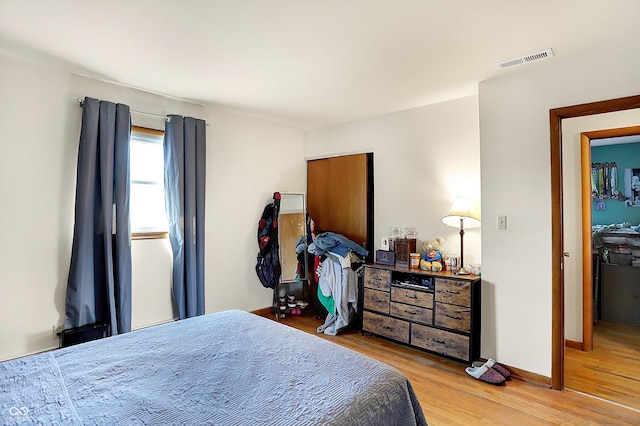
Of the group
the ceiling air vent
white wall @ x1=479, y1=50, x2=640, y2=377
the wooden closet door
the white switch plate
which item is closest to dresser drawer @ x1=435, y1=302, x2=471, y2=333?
white wall @ x1=479, y1=50, x2=640, y2=377

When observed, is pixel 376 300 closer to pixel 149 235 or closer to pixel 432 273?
pixel 432 273

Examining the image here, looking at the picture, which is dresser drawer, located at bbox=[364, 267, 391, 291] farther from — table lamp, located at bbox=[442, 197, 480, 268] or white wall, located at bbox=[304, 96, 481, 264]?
table lamp, located at bbox=[442, 197, 480, 268]

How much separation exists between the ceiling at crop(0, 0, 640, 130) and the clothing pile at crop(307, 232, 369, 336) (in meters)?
1.67

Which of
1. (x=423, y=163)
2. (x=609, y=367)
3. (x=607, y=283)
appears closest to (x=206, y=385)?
(x=423, y=163)

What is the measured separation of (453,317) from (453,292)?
21 centimetres

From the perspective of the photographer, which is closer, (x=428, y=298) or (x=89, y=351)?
(x=89, y=351)

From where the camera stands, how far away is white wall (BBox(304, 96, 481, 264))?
3.27 m

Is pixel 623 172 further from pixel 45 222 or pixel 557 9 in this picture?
pixel 45 222

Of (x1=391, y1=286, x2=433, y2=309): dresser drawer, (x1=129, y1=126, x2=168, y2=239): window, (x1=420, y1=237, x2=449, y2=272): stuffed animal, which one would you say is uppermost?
(x1=129, y1=126, x2=168, y2=239): window

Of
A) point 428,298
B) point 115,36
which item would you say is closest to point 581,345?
point 428,298

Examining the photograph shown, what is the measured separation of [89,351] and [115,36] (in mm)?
1877

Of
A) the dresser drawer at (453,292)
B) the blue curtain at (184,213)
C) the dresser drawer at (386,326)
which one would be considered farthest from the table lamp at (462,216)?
the blue curtain at (184,213)

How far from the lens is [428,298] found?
303 centimetres

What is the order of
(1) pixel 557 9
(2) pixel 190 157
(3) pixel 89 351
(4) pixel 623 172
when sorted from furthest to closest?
(4) pixel 623 172 < (2) pixel 190 157 < (1) pixel 557 9 < (3) pixel 89 351
